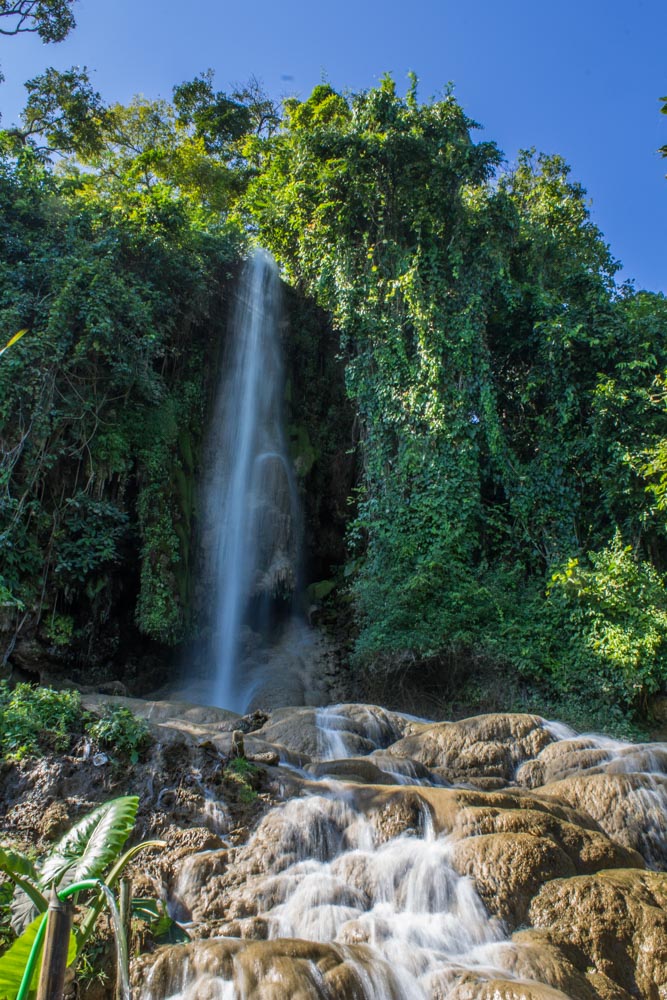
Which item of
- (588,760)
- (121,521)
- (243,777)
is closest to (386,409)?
(121,521)

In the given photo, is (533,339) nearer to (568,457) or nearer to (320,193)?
(568,457)

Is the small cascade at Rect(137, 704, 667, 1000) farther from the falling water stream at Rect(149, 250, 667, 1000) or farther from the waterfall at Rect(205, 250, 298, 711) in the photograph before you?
the waterfall at Rect(205, 250, 298, 711)

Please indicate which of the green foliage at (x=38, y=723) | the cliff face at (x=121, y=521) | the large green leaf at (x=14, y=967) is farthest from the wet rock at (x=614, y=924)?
the cliff face at (x=121, y=521)

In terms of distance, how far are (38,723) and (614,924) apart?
472 cm

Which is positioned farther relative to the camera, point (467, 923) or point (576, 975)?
point (467, 923)

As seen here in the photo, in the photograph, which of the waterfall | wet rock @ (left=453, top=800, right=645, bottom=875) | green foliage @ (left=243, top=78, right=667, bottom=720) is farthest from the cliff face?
wet rock @ (left=453, top=800, right=645, bottom=875)

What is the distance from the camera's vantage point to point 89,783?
222 inches

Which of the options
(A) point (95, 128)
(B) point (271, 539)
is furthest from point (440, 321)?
(A) point (95, 128)

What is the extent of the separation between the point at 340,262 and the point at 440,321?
9.50 feet

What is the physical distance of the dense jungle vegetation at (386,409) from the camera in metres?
11.3

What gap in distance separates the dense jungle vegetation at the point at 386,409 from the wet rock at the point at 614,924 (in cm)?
632

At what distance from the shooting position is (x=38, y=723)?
5.96m

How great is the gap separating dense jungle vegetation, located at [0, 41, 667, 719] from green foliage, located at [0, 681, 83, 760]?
415 cm

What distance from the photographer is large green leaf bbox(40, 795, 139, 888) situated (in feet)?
10.4
